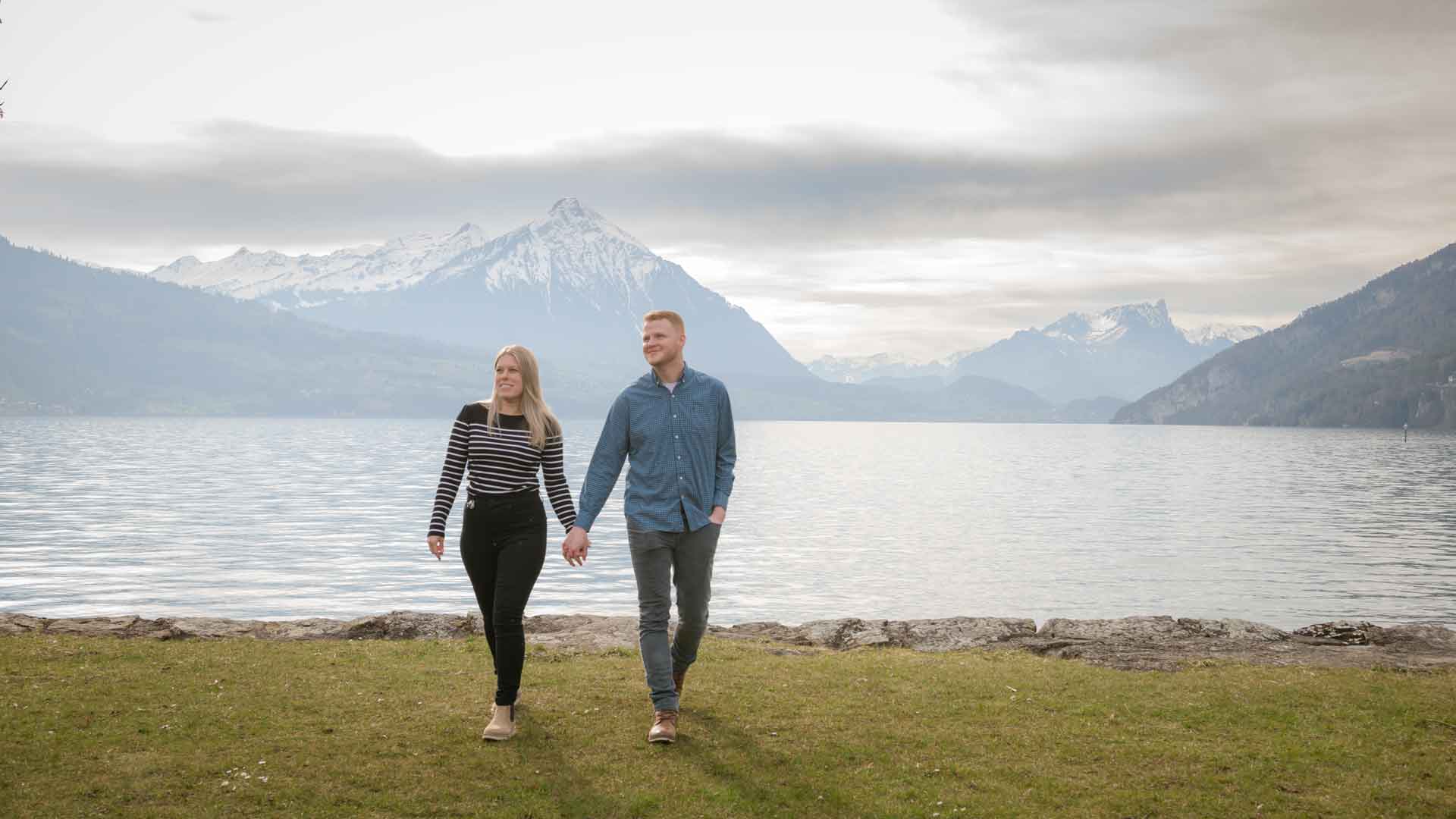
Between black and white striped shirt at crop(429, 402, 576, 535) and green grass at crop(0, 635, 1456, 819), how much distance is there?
2097 millimetres

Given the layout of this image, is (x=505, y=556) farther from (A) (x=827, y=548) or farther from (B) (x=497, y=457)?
(A) (x=827, y=548)

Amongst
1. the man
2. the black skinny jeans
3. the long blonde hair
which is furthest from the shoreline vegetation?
the long blonde hair

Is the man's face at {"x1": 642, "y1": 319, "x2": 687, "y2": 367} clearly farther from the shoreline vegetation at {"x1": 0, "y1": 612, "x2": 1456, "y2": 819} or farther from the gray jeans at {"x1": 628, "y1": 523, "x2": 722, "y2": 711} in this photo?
the shoreline vegetation at {"x1": 0, "y1": 612, "x2": 1456, "y2": 819}

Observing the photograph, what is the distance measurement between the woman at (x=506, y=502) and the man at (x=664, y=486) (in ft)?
1.36

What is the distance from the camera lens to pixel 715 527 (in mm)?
9398

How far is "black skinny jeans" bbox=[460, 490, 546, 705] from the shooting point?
9195 mm

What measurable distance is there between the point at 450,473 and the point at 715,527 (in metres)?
2.37

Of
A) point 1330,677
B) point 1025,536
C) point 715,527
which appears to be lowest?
point 1025,536

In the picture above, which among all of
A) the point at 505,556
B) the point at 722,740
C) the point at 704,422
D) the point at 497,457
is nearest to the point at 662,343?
the point at 704,422

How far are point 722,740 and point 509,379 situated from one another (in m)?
3.59

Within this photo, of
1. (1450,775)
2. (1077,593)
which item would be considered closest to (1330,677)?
(1450,775)

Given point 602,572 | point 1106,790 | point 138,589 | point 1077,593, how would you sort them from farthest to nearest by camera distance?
point 602,572 → point 1077,593 → point 138,589 → point 1106,790

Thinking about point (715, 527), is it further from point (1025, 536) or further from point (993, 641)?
point (1025, 536)

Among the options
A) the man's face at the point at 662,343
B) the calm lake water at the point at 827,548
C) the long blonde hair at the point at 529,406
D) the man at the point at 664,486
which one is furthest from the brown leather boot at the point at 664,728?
the calm lake water at the point at 827,548
